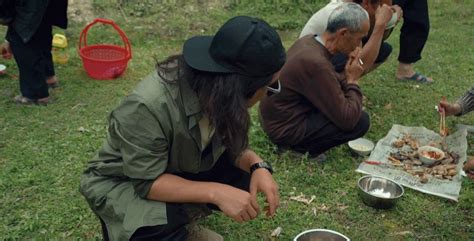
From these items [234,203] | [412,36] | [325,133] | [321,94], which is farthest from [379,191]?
[412,36]

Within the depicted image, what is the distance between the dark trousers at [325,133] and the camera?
3953mm

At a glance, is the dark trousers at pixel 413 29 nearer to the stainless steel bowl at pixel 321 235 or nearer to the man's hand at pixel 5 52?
the stainless steel bowl at pixel 321 235

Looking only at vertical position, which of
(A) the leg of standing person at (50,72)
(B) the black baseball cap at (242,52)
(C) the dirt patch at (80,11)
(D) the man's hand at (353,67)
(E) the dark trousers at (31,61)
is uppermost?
(B) the black baseball cap at (242,52)

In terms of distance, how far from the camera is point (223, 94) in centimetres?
212

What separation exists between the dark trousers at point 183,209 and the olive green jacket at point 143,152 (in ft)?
0.16

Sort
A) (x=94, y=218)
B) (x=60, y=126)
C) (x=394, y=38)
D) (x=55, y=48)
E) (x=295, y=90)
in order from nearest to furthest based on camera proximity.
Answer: (x=94, y=218) < (x=295, y=90) < (x=60, y=126) < (x=55, y=48) < (x=394, y=38)

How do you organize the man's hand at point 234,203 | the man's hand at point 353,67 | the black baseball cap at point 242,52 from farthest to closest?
the man's hand at point 353,67
the man's hand at point 234,203
the black baseball cap at point 242,52

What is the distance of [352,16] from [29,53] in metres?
2.83

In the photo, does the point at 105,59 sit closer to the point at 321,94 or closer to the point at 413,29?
the point at 321,94

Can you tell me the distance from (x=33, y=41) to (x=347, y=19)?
279 centimetres

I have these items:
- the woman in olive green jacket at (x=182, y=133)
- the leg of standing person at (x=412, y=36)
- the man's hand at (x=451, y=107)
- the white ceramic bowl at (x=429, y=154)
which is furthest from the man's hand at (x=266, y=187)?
the leg of standing person at (x=412, y=36)

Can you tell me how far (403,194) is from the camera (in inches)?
145

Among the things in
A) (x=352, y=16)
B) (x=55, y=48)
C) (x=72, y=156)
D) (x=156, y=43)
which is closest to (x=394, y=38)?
(x=156, y=43)

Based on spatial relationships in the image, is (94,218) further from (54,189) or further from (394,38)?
(394,38)
